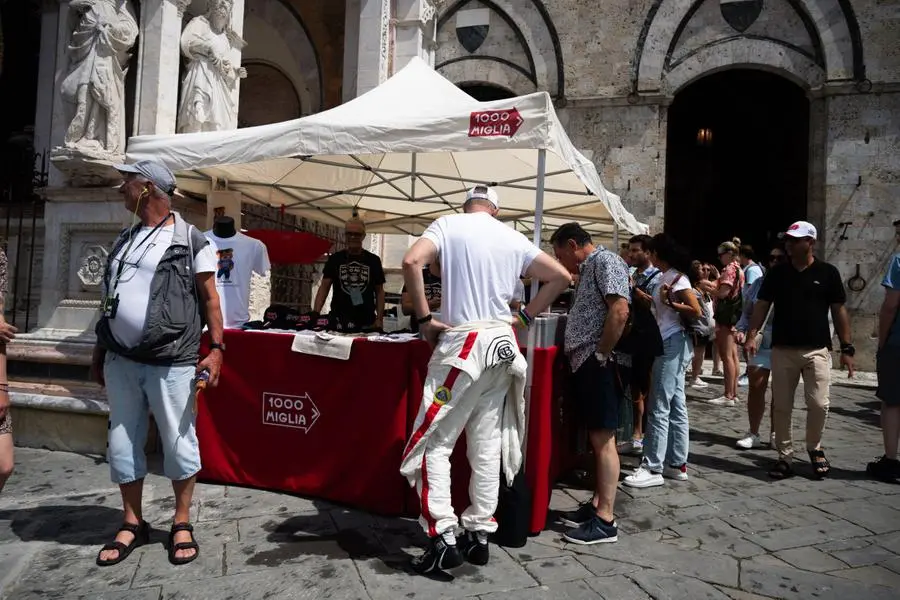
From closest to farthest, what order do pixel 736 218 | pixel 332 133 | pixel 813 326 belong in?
1. pixel 332 133
2. pixel 813 326
3. pixel 736 218

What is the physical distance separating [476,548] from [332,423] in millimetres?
1404

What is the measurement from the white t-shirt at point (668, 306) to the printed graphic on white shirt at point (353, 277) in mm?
2749

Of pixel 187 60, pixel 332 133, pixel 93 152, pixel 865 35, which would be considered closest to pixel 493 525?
pixel 332 133

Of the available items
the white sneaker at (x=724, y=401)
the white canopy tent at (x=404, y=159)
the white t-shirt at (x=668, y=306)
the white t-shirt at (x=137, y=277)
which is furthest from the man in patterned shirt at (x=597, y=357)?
the white sneaker at (x=724, y=401)

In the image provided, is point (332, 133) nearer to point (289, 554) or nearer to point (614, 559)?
point (289, 554)

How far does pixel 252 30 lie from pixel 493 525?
35.2 ft

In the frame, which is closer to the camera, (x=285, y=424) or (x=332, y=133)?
(x=285, y=424)

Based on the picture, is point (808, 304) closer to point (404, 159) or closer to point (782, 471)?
point (782, 471)

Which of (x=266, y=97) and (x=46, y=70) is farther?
(x=266, y=97)

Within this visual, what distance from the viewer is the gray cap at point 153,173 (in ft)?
10.5

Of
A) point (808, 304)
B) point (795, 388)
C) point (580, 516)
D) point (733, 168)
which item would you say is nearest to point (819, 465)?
point (795, 388)

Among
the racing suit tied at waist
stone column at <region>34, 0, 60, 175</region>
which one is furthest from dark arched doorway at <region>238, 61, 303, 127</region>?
the racing suit tied at waist

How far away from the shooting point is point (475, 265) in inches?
125

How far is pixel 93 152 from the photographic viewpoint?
231 inches
